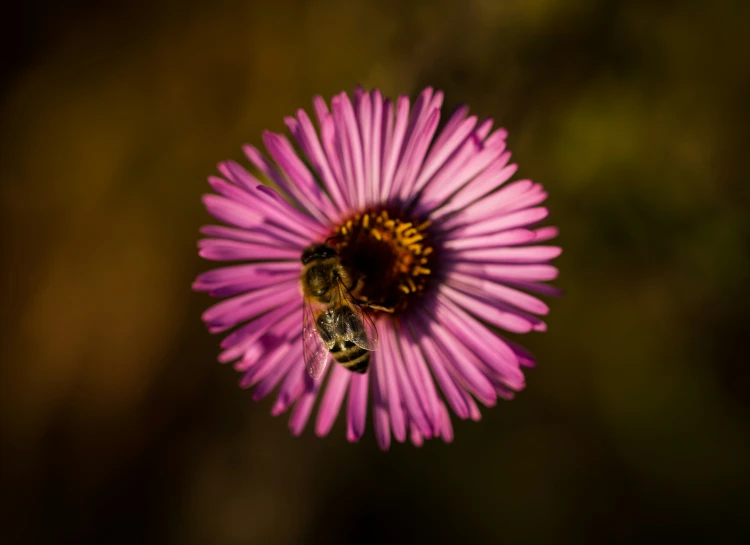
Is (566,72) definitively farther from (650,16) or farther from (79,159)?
(79,159)

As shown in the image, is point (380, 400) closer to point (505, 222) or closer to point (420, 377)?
point (420, 377)

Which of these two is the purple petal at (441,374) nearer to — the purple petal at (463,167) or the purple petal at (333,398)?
the purple petal at (333,398)

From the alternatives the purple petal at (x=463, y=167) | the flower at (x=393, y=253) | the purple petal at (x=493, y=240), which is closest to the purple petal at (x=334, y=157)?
the flower at (x=393, y=253)

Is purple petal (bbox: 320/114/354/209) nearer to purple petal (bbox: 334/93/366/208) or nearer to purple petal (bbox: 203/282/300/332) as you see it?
purple petal (bbox: 334/93/366/208)

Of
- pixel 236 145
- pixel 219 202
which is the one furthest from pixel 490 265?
pixel 236 145

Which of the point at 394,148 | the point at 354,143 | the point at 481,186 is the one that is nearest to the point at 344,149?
the point at 354,143
